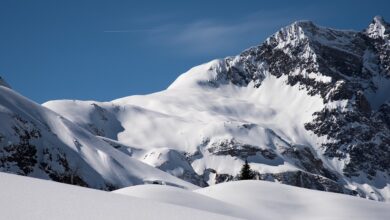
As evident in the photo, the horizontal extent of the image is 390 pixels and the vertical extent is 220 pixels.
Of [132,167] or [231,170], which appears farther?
[231,170]

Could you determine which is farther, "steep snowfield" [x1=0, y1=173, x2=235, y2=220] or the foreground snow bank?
the foreground snow bank

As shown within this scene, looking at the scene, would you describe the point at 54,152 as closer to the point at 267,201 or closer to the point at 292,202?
the point at 292,202

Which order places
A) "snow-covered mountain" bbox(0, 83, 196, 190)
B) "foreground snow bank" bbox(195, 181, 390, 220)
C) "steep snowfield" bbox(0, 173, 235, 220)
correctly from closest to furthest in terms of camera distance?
"steep snowfield" bbox(0, 173, 235, 220) → "foreground snow bank" bbox(195, 181, 390, 220) → "snow-covered mountain" bbox(0, 83, 196, 190)

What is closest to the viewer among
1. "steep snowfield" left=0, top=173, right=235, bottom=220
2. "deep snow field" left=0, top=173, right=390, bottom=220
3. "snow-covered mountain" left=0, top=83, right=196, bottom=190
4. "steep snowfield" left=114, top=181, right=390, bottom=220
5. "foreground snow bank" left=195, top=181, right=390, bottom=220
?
"steep snowfield" left=0, top=173, right=235, bottom=220

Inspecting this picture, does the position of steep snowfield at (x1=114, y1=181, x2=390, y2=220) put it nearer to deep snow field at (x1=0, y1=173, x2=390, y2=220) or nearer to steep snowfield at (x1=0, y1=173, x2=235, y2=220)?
deep snow field at (x1=0, y1=173, x2=390, y2=220)

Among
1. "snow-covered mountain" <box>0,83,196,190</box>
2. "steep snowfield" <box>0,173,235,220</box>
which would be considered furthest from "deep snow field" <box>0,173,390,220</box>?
"snow-covered mountain" <box>0,83,196,190</box>

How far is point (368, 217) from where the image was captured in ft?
96.3

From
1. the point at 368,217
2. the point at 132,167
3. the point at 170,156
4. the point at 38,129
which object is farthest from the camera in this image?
the point at 170,156

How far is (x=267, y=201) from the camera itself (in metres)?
29.7

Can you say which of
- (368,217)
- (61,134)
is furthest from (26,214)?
(61,134)

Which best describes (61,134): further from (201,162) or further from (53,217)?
(201,162)

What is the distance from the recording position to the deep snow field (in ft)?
36.1

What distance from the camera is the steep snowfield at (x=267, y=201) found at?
1019 inches

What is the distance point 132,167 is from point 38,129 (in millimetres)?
27414
